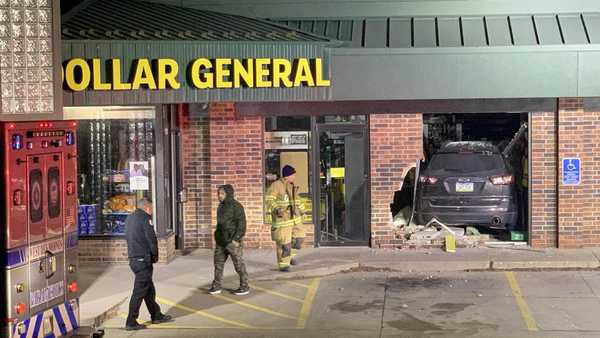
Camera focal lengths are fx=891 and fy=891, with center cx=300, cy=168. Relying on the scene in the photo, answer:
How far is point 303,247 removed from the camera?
16.3m

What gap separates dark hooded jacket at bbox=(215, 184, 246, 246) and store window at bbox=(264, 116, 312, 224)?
3397 millimetres

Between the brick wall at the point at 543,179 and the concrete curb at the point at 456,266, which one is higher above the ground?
the brick wall at the point at 543,179

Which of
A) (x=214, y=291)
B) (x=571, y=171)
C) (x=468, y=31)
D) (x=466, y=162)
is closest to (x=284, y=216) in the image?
(x=214, y=291)

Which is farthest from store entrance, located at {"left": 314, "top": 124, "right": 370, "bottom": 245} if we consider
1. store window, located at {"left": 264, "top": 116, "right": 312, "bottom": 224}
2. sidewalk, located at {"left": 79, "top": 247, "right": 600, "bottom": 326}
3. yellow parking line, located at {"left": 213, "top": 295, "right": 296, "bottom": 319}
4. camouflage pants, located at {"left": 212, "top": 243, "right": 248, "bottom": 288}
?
yellow parking line, located at {"left": 213, "top": 295, "right": 296, "bottom": 319}

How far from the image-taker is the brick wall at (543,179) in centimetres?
1557

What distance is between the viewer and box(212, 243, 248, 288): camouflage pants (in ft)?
41.6

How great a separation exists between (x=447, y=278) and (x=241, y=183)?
4224 millimetres

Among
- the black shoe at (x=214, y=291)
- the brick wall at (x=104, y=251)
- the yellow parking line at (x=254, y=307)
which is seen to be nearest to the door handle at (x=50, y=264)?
the yellow parking line at (x=254, y=307)

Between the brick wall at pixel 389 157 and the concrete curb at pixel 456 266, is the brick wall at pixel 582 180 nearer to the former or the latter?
the concrete curb at pixel 456 266

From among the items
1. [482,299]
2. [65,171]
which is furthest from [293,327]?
[65,171]

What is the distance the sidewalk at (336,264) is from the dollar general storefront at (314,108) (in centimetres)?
44

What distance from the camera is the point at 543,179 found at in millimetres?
15688

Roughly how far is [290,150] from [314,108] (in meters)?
0.94

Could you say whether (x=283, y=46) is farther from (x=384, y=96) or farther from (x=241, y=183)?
(x=241, y=183)
